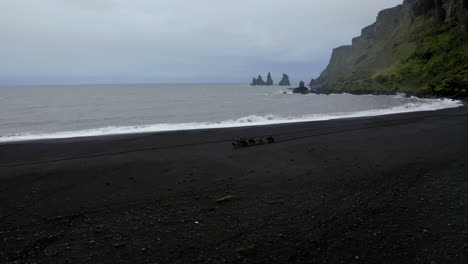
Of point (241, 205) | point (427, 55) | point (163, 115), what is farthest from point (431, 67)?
point (241, 205)

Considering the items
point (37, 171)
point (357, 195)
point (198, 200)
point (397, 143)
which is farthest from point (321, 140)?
point (37, 171)

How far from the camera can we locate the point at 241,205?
701 centimetres

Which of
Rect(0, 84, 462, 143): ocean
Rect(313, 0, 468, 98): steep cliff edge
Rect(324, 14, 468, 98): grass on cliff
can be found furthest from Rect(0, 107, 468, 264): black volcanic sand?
Rect(313, 0, 468, 98): steep cliff edge

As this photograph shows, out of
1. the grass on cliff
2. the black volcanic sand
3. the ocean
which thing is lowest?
the black volcanic sand

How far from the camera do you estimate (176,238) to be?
18.0 feet

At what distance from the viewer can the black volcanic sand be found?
5008 millimetres

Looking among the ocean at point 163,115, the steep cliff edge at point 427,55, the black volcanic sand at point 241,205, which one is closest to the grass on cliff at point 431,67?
the steep cliff edge at point 427,55

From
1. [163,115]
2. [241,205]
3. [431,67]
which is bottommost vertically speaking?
[241,205]

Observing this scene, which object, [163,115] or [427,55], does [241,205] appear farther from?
[427,55]

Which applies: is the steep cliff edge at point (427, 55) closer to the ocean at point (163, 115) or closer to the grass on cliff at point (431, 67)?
the grass on cliff at point (431, 67)

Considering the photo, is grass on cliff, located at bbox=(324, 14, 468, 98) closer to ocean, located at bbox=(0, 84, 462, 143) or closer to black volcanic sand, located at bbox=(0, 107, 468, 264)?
ocean, located at bbox=(0, 84, 462, 143)

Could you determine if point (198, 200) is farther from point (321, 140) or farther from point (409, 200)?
point (321, 140)

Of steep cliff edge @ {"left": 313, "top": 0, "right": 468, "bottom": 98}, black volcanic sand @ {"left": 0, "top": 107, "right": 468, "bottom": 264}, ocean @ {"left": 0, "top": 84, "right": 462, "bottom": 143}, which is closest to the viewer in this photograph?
black volcanic sand @ {"left": 0, "top": 107, "right": 468, "bottom": 264}

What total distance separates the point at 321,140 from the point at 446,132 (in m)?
9.12
